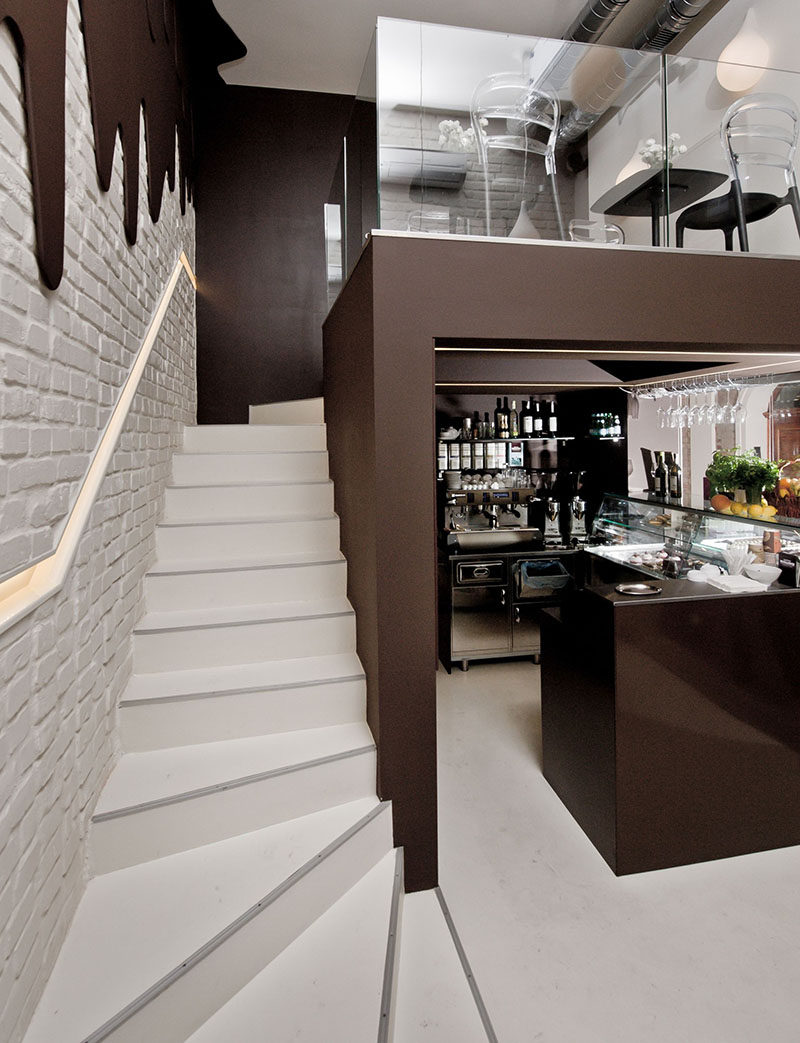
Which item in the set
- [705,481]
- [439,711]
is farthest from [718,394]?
[439,711]

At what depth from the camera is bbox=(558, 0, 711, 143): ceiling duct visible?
2.63 meters

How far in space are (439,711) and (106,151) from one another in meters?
3.40

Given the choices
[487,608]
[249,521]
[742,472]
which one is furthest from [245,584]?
[742,472]

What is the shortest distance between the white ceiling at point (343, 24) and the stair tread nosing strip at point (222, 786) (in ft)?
16.0

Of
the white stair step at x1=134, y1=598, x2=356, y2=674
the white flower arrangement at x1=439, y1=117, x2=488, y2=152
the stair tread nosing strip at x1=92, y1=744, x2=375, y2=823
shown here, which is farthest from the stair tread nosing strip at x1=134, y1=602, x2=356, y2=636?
the white flower arrangement at x1=439, y1=117, x2=488, y2=152

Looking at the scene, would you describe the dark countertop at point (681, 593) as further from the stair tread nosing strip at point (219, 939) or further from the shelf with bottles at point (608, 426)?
the shelf with bottles at point (608, 426)

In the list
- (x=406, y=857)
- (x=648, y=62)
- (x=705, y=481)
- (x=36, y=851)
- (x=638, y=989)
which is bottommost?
(x=638, y=989)

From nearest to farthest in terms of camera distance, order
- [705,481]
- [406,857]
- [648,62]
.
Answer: [406,857]
[648,62]
[705,481]

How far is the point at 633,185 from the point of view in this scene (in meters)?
2.69

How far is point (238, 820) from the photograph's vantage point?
213 centimetres

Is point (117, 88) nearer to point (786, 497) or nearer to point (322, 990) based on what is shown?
point (322, 990)

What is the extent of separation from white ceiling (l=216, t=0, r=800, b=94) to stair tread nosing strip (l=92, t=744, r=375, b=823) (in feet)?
16.0

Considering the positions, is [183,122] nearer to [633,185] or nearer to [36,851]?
[633,185]

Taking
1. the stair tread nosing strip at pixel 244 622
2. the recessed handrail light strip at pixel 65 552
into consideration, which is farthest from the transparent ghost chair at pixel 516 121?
the stair tread nosing strip at pixel 244 622
